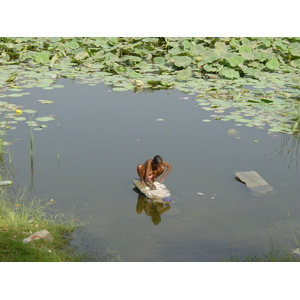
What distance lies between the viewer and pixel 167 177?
7125mm

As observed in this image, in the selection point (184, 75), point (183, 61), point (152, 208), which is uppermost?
point (183, 61)

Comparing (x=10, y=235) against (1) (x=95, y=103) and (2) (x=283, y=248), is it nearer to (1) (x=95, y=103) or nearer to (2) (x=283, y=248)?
(2) (x=283, y=248)

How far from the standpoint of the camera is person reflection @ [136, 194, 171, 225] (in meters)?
6.26

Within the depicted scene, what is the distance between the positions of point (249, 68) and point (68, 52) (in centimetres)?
537

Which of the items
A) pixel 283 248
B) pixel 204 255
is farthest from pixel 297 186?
pixel 204 255

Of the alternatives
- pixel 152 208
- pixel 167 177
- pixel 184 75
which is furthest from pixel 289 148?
pixel 184 75

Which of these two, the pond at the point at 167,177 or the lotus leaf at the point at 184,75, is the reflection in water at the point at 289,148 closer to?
the pond at the point at 167,177

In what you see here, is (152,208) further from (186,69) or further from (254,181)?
(186,69)

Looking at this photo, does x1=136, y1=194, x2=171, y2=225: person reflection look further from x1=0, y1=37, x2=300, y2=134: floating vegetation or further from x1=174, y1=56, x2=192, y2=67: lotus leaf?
x1=174, y1=56, x2=192, y2=67: lotus leaf

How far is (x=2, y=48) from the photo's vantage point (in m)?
14.7

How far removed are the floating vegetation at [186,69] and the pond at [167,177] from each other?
2.19ft

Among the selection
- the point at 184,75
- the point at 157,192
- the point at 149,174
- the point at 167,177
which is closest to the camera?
the point at 157,192

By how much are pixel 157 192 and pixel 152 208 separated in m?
0.24

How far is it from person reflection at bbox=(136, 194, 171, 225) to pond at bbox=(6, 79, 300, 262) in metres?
0.01
